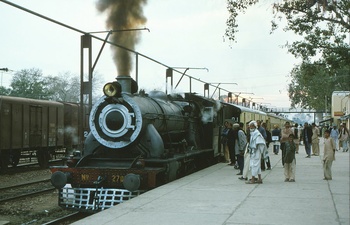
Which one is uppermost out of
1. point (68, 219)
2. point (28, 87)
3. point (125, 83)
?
point (28, 87)

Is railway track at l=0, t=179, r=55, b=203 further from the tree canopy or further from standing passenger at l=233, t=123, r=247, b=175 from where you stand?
the tree canopy

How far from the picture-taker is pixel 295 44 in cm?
1783

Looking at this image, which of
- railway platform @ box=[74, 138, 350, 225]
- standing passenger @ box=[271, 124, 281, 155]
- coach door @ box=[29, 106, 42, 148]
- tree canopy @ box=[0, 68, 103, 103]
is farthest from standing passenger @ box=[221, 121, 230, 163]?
tree canopy @ box=[0, 68, 103, 103]

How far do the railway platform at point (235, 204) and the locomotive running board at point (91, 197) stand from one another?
605 mm

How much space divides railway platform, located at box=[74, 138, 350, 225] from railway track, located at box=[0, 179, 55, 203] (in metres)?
4.04

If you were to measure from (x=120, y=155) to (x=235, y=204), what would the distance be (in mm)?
3618

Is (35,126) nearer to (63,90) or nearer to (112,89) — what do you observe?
(112,89)

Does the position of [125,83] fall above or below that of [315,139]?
above

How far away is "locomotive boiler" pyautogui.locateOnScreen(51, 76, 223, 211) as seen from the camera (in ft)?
33.6

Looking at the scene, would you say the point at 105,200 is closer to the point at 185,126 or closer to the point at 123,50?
the point at 185,126

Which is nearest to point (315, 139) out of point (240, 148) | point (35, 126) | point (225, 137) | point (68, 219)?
point (225, 137)

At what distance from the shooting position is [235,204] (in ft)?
28.9

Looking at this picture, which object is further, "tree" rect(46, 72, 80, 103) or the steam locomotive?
"tree" rect(46, 72, 80, 103)

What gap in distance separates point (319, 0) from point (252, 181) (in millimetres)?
7099
